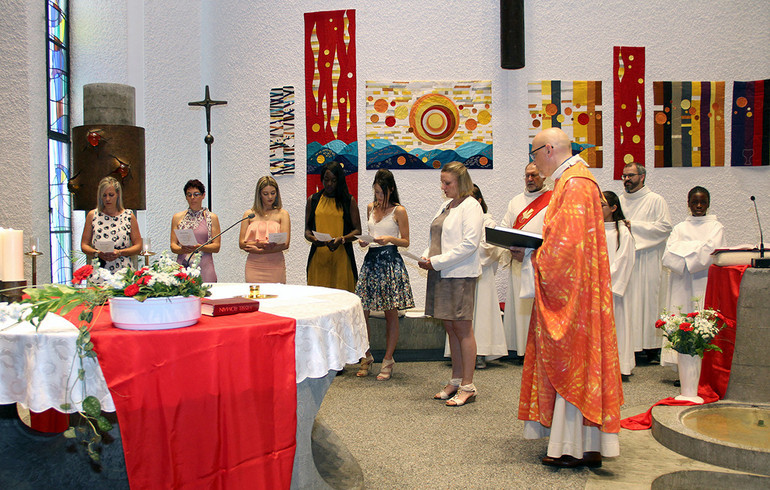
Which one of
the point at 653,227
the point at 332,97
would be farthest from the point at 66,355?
the point at 332,97

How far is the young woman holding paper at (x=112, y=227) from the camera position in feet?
14.6

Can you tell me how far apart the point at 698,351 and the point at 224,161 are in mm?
5071

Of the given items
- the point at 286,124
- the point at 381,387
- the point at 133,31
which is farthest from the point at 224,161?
the point at 381,387

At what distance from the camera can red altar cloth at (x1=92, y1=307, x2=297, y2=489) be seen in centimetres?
216

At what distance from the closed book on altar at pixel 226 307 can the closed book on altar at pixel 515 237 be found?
51.5 inches

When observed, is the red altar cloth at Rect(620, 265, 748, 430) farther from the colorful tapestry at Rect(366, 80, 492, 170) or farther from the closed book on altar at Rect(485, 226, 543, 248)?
the colorful tapestry at Rect(366, 80, 492, 170)

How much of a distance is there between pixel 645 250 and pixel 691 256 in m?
0.90

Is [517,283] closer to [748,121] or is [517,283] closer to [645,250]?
[645,250]

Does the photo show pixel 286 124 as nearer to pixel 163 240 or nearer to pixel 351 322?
pixel 163 240

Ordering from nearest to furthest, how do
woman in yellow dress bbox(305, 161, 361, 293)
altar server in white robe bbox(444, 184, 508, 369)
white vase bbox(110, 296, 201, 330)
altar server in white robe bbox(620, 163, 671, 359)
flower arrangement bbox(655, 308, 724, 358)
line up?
1. white vase bbox(110, 296, 201, 330)
2. flower arrangement bbox(655, 308, 724, 358)
3. woman in yellow dress bbox(305, 161, 361, 293)
4. altar server in white robe bbox(444, 184, 508, 369)
5. altar server in white robe bbox(620, 163, 671, 359)

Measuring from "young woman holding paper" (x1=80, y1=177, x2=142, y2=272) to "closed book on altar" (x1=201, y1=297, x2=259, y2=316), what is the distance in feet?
6.81

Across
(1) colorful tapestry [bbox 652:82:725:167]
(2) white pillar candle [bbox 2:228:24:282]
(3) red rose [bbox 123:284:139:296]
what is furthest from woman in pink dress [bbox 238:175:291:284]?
(1) colorful tapestry [bbox 652:82:725:167]

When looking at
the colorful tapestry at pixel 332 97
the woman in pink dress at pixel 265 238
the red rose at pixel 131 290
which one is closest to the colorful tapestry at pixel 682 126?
the colorful tapestry at pixel 332 97

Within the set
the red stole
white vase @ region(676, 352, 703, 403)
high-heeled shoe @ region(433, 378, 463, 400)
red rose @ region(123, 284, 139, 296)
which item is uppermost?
the red stole
